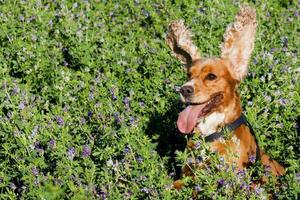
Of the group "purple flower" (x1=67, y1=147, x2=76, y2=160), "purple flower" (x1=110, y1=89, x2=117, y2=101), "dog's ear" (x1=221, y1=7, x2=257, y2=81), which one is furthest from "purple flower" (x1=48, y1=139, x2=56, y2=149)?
"dog's ear" (x1=221, y1=7, x2=257, y2=81)

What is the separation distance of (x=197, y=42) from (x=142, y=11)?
1451 millimetres

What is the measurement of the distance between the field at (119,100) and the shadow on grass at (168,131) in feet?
0.04

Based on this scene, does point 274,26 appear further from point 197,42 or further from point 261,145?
point 261,145

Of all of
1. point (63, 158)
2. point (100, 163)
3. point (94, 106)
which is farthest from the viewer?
point (94, 106)

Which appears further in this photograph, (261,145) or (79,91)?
(79,91)

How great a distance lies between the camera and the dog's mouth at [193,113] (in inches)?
238

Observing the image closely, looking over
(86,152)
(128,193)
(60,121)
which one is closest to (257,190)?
(128,193)

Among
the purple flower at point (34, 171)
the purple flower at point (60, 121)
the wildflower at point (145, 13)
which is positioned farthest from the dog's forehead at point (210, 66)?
the wildflower at point (145, 13)

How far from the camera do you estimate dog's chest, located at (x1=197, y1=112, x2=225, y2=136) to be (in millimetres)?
6133

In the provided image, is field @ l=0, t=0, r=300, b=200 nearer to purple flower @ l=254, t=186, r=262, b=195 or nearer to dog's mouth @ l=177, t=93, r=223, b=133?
purple flower @ l=254, t=186, r=262, b=195

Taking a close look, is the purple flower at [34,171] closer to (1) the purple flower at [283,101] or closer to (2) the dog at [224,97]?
(2) the dog at [224,97]

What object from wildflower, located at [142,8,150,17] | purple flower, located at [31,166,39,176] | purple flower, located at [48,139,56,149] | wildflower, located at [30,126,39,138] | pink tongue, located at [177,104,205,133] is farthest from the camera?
wildflower, located at [142,8,150,17]

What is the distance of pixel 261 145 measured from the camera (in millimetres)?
6297

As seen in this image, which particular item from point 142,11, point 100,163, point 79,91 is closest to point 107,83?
point 79,91
